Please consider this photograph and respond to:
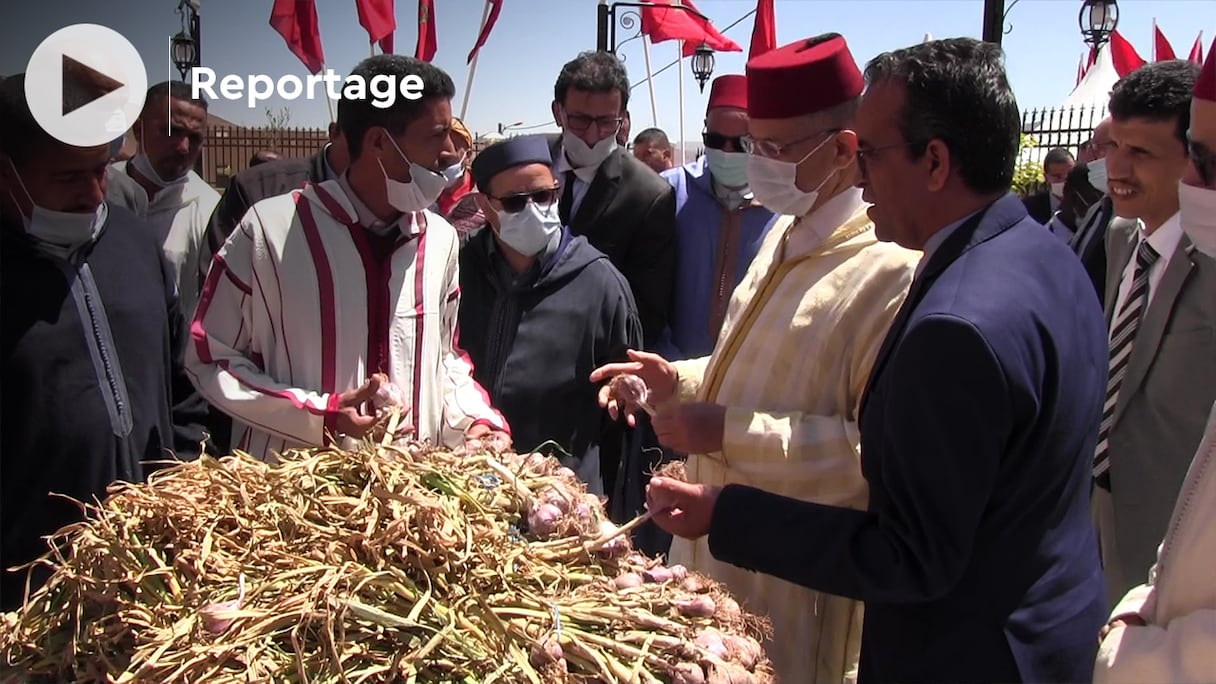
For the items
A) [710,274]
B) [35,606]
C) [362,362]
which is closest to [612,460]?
[710,274]

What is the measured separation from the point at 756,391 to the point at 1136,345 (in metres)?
1.63

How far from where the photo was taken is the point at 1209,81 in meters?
1.87

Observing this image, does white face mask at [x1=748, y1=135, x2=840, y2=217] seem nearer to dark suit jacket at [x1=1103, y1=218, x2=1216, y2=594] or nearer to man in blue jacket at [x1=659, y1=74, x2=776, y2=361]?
dark suit jacket at [x1=1103, y1=218, x2=1216, y2=594]

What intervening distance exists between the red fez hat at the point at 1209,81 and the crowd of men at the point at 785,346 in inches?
0.5

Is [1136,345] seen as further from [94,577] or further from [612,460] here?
[94,577]

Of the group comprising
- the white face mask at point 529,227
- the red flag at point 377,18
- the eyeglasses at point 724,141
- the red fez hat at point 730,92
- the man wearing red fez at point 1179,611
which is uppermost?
the red flag at point 377,18

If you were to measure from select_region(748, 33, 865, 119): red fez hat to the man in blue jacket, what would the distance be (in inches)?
66.4

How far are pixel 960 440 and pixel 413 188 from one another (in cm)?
177

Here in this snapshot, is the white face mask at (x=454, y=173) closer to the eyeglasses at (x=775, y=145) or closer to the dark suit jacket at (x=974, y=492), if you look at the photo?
the eyeglasses at (x=775, y=145)

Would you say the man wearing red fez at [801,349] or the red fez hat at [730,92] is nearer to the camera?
the man wearing red fez at [801,349]

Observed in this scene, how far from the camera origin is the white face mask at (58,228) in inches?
94.7

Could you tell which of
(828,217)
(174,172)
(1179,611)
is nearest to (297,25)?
(174,172)
